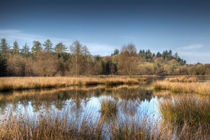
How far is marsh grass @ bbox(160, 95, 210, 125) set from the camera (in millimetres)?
4666

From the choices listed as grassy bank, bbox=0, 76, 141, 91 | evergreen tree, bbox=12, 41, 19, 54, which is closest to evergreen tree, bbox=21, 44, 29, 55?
evergreen tree, bbox=12, 41, 19, 54

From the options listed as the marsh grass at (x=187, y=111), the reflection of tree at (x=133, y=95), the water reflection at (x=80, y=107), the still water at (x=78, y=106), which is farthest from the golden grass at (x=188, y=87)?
the marsh grass at (x=187, y=111)

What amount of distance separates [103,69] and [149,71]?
2764 cm

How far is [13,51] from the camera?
58062 millimetres

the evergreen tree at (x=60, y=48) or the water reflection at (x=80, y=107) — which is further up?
the evergreen tree at (x=60, y=48)

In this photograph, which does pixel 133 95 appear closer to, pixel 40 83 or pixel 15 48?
pixel 40 83

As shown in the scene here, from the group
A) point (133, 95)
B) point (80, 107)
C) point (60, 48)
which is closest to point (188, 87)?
point (133, 95)

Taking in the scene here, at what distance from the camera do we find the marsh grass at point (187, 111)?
4.67 metres

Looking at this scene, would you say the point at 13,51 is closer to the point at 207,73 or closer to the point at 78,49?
the point at 78,49

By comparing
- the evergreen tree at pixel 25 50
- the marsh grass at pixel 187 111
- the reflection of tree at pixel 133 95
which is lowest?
the reflection of tree at pixel 133 95

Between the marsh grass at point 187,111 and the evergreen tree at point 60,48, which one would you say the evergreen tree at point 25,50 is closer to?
the evergreen tree at point 60,48

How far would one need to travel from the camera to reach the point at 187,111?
5098 mm

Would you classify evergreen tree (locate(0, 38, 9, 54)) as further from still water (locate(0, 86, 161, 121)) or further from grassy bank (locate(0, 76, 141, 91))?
still water (locate(0, 86, 161, 121))

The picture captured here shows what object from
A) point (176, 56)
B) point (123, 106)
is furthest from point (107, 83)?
point (176, 56)
